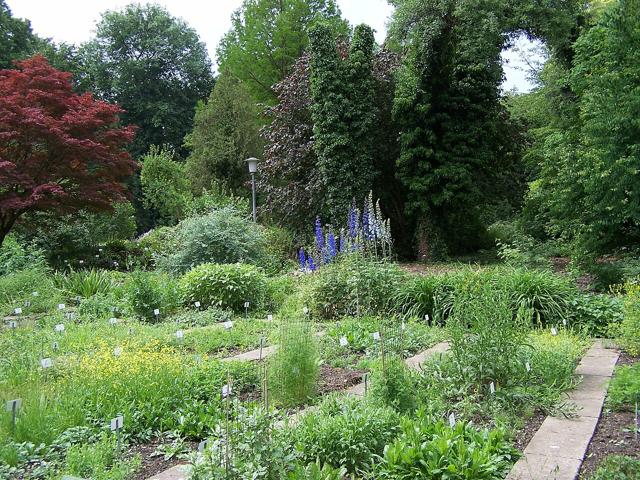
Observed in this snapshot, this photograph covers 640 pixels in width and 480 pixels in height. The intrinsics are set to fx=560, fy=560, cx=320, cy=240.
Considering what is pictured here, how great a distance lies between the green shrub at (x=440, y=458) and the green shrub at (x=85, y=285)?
7022mm

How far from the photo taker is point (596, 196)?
767cm

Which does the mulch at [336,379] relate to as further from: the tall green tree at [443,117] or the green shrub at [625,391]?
the tall green tree at [443,117]

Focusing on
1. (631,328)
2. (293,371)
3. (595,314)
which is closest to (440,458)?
(293,371)

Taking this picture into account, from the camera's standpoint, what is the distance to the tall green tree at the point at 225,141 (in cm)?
1828

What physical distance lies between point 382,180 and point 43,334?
9.19m

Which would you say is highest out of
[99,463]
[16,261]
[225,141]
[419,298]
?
[225,141]

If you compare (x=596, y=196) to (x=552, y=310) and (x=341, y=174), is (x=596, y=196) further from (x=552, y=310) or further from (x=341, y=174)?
(x=341, y=174)

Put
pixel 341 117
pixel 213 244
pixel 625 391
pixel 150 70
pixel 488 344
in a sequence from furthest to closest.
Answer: pixel 150 70, pixel 341 117, pixel 213 244, pixel 488 344, pixel 625 391

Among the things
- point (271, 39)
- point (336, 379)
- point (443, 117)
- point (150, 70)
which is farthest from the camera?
point (150, 70)

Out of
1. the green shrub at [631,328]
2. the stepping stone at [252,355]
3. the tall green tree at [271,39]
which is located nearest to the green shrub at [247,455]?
the stepping stone at [252,355]

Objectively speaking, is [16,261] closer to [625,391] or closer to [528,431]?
[528,431]

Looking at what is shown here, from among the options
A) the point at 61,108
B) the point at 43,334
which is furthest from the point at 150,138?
the point at 43,334

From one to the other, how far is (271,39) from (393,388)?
22148 mm

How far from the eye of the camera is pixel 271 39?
2336 cm
